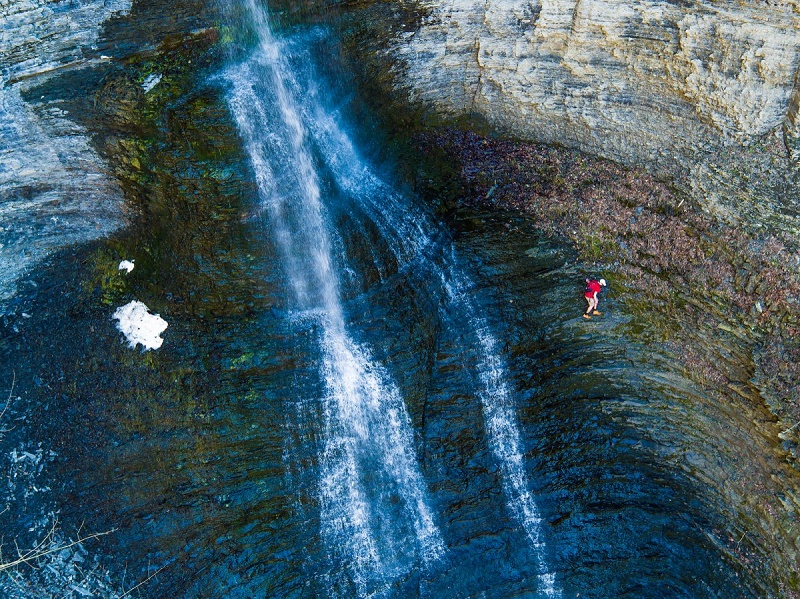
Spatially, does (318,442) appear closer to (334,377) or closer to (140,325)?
(334,377)

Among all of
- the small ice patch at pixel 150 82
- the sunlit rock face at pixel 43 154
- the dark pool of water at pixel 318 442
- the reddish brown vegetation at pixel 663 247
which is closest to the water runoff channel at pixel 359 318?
the dark pool of water at pixel 318 442

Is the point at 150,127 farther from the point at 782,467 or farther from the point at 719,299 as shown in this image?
the point at 782,467

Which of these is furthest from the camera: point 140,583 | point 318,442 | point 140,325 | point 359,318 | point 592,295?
point 359,318

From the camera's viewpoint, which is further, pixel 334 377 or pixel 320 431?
pixel 334 377

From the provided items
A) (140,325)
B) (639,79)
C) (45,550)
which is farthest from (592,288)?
(45,550)

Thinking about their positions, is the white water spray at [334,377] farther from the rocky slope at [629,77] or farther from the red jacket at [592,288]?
the red jacket at [592,288]

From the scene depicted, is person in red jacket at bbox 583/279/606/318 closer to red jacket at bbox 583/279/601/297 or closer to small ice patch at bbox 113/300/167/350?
red jacket at bbox 583/279/601/297
